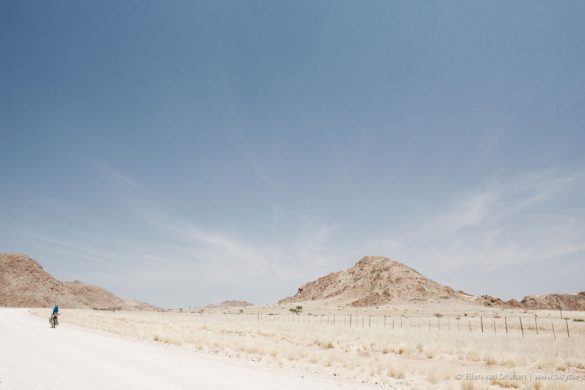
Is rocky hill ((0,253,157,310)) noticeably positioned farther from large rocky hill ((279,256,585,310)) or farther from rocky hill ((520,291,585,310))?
rocky hill ((520,291,585,310))

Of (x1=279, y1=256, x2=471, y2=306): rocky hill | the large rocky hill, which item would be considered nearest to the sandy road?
the large rocky hill

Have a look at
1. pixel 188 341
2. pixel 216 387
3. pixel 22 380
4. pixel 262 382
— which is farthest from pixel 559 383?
pixel 188 341

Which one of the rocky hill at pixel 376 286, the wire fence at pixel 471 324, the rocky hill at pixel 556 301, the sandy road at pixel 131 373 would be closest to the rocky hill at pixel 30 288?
the rocky hill at pixel 376 286

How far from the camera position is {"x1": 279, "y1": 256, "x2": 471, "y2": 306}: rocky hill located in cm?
12244

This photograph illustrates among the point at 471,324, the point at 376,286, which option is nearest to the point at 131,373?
the point at 471,324

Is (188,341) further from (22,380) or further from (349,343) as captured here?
(22,380)

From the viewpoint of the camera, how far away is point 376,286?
436ft

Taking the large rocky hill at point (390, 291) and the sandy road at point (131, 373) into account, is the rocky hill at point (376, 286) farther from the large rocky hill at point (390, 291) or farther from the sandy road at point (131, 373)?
the sandy road at point (131, 373)

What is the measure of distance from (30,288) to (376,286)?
418 feet

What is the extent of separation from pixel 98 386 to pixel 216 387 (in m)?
2.92

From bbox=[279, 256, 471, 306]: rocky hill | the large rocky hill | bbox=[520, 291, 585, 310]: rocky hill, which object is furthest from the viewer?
bbox=[520, 291, 585, 310]: rocky hill

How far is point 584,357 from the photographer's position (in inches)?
823

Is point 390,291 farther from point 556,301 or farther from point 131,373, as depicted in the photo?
point 131,373

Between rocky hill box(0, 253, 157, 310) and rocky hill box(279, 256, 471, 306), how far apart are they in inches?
3043
